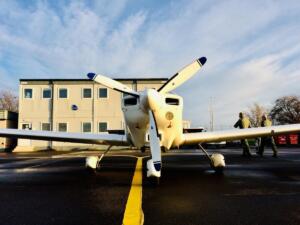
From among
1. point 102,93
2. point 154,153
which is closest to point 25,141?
point 102,93

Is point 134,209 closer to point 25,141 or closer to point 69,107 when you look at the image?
point 69,107

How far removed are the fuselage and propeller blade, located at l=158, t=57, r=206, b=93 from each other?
781mm

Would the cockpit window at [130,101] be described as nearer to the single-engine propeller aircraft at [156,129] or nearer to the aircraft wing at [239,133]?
the single-engine propeller aircraft at [156,129]

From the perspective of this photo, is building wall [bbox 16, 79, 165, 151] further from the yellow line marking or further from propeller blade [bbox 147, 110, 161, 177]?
the yellow line marking

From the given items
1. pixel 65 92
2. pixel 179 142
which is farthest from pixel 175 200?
pixel 65 92

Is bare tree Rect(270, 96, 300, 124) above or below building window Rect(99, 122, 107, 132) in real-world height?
above

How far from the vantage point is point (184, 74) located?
7.33m

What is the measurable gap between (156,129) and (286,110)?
7057cm

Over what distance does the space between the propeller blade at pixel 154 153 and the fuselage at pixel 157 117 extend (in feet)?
0.79

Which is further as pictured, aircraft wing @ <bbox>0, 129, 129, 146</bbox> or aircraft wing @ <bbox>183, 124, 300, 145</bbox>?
aircraft wing @ <bbox>0, 129, 129, 146</bbox>

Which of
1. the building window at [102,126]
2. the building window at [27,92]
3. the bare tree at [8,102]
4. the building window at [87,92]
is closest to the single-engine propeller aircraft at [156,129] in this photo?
the building window at [102,126]

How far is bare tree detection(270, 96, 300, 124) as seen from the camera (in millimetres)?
64875

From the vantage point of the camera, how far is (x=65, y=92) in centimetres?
2805

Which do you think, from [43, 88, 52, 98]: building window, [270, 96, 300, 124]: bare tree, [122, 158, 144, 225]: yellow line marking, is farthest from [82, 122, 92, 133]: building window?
[270, 96, 300, 124]: bare tree
